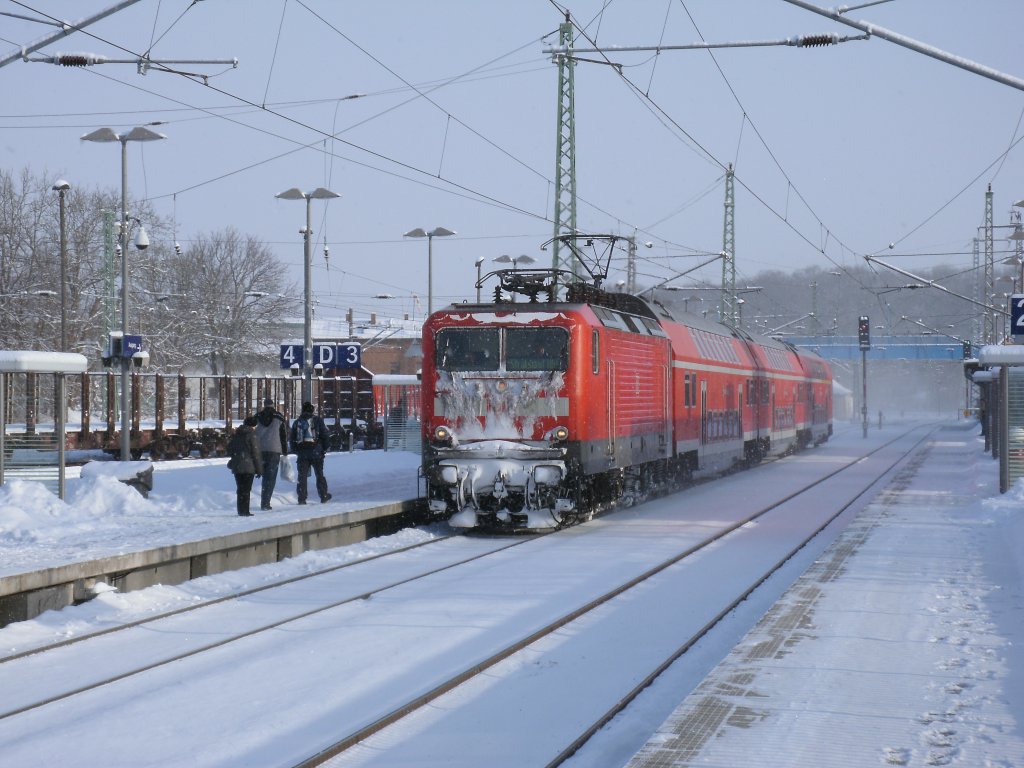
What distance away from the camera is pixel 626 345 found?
1997 cm

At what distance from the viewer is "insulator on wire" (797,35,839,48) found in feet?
46.3

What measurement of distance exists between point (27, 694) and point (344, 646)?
2363 mm

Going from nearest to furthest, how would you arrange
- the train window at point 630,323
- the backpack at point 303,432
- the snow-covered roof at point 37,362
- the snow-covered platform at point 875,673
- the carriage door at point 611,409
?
1. the snow-covered platform at point 875,673
2. the snow-covered roof at point 37,362
3. the carriage door at point 611,409
4. the backpack at point 303,432
5. the train window at point 630,323

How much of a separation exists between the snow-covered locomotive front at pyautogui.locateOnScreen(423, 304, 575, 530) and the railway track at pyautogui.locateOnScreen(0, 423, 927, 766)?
1.99 ft

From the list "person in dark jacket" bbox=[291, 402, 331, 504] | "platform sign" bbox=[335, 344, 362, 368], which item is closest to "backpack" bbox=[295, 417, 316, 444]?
"person in dark jacket" bbox=[291, 402, 331, 504]

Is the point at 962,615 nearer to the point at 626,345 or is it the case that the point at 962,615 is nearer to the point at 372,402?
the point at 626,345

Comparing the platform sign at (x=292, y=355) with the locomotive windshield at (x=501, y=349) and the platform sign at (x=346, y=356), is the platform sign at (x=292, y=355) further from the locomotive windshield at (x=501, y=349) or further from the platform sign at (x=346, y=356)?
the locomotive windshield at (x=501, y=349)

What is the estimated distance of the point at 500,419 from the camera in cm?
1783

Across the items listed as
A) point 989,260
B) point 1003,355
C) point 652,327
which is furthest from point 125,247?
point 989,260

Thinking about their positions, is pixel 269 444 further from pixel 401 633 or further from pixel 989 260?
pixel 989 260

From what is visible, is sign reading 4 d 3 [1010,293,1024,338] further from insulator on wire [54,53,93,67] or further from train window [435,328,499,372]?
insulator on wire [54,53,93,67]

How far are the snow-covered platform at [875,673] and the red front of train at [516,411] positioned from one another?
3957 mm

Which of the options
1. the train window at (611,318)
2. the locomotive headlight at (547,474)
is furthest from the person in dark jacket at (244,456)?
the train window at (611,318)

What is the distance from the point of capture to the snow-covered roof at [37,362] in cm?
1683
